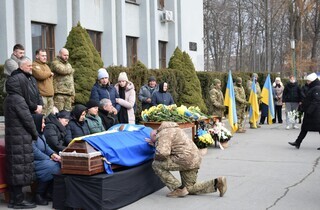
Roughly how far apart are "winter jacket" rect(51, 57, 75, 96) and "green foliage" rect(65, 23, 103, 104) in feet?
8.33

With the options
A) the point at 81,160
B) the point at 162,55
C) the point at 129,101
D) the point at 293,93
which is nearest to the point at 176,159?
the point at 81,160

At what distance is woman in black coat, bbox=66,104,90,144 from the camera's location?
8.41 m

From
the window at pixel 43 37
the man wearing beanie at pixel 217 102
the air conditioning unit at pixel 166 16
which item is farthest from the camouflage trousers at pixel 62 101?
the air conditioning unit at pixel 166 16

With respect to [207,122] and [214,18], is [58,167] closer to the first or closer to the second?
[207,122]

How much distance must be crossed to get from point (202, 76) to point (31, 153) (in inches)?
650

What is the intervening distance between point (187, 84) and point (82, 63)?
23.6ft

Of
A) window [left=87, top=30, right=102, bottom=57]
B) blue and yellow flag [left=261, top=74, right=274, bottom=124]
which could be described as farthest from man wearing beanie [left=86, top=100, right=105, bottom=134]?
window [left=87, top=30, right=102, bottom=57]

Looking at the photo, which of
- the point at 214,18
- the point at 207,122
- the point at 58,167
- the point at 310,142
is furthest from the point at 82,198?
the point at 214,18

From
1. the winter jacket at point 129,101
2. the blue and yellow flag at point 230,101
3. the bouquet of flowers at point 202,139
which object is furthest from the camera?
the blue and yellow flag at point 230,101

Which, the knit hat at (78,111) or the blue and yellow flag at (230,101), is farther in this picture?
the blue and yellow flag at (230,101)

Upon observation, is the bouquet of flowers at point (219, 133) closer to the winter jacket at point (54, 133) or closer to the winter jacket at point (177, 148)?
the winter jacket at point (177, 148)

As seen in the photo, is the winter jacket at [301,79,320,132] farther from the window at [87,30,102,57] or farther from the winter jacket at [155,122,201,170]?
the window at [87,30,102,57]

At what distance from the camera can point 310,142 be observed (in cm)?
1465

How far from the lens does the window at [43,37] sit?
62.5 feet
